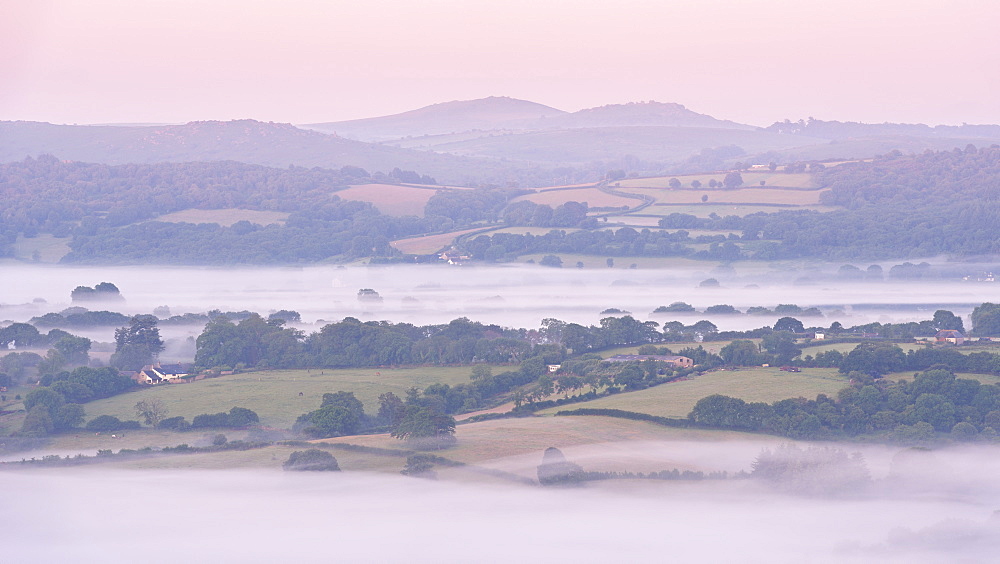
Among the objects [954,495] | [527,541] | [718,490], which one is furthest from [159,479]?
[954,495]

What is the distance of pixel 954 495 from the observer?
32938 millimetres

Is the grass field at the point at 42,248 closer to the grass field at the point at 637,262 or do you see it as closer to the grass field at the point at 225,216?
the grass field at the point at 225,216

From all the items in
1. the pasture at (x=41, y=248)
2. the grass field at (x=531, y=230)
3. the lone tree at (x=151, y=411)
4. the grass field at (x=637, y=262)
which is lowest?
the lone tree at (x=151, y=411)

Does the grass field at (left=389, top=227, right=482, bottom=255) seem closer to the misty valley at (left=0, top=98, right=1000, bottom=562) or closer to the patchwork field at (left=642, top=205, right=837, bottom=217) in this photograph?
the misty valley at (left=0, top=98, right=1000, bottom=562)

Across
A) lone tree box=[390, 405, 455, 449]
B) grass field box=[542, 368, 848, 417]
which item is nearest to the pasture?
grass field box=[542, 368, 848, 417]

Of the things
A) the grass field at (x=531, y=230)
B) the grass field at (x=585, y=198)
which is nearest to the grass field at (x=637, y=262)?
the grass field at (x=531, y=230)

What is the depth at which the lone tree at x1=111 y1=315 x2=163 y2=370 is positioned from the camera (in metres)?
55.7

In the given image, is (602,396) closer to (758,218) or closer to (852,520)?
(852,520)

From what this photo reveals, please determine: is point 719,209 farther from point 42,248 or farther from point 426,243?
point 42,248

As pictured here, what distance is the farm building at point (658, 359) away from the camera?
51438 mm

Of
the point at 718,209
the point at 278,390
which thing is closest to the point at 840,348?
the point at 278,390

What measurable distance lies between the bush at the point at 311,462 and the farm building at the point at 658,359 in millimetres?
18475

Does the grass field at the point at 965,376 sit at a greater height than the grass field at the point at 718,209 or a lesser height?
lesser

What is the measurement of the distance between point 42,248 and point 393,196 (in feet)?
121
